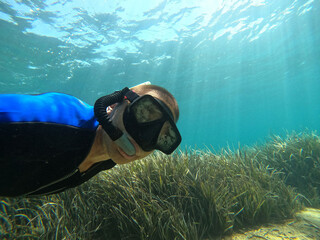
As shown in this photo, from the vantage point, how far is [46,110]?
53.1 inches

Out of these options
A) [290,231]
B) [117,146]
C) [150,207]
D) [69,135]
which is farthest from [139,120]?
[290,231]

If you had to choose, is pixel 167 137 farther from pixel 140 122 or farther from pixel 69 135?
pixel 69 135

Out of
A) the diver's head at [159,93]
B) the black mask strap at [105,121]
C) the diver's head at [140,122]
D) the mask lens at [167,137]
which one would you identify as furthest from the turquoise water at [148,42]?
the black mask strap at [105,121]

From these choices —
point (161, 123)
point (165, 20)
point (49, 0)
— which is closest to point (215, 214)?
point (161, 123)

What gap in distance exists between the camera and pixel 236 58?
78.3ft

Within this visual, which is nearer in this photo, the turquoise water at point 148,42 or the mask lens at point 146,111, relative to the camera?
the mask lens at point 146,111

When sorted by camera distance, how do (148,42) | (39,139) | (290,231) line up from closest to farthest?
(39,139) < (290,231) < (148,42)

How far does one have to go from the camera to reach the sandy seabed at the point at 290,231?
2.93 meters

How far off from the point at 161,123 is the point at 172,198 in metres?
2.04

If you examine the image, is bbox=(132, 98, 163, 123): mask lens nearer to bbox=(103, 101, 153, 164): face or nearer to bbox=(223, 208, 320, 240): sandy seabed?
bbox=(103, 101, 153, 164): face

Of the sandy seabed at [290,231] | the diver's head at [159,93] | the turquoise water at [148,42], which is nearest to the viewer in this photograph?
the diver's head at [159,93]

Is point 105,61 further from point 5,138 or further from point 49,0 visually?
point 5,138

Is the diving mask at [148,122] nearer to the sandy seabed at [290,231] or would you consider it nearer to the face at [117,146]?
the face at [117,146]

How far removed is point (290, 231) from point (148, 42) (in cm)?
1759
